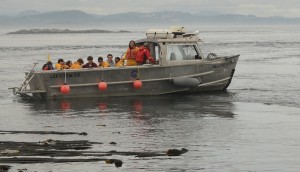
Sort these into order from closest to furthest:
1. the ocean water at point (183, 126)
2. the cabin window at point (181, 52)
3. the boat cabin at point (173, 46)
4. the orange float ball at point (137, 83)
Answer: the ocean water at point (183, 126) → the orange float ball at point (137, 83) → the boat cabin at point (173, 46) → the cabin window at point (181, 52)

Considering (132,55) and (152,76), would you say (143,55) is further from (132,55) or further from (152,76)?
(152,76)

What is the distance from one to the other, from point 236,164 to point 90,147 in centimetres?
339

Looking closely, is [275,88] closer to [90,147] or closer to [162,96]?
[162,96]

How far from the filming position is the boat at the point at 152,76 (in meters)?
23.1

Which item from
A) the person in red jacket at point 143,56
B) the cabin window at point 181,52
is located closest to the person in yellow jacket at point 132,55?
the person in red jacket at point 143,56

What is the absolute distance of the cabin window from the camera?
78.4 feet

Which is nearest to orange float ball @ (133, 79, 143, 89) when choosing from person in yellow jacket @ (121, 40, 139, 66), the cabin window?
person in yellow jacket @ (121, 40, 139, 66)

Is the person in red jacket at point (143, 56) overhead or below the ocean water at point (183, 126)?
overhead

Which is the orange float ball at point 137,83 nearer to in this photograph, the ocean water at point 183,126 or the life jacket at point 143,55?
the ocean water at point 183,126

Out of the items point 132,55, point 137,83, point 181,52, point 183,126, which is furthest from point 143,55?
point 183,126

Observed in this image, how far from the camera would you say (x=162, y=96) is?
24.3m

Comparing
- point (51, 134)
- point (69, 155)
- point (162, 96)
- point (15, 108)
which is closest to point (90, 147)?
point (69, 155)

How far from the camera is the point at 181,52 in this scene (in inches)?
952

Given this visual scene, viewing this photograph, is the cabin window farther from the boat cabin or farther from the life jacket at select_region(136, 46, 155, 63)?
the life jacket at select_region(136, 46, 155, 63)
